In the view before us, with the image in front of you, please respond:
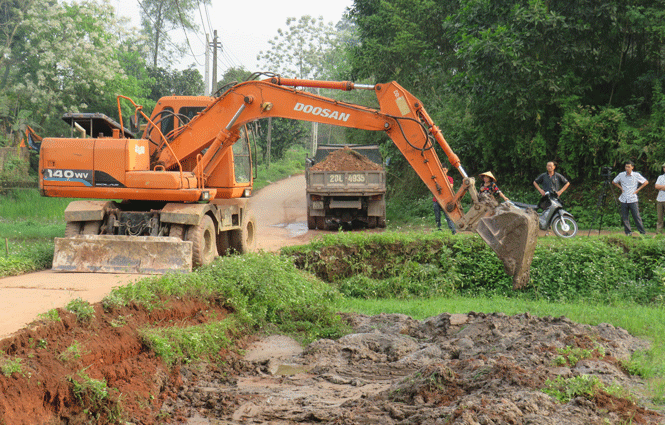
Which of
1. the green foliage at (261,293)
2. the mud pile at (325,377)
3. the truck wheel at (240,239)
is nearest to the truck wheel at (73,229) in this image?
the green foliage at (261,293)

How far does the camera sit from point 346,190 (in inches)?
683

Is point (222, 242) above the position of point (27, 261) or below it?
above

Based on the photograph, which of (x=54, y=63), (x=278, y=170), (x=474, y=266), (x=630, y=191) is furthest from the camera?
(x=278, y=170)

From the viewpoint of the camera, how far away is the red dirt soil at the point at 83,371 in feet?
14.5

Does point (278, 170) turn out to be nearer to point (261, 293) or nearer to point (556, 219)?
point (556, 219)

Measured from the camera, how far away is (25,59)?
89.0 ft

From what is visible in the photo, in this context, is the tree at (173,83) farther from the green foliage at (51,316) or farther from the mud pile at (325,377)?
the green foliage at (51,316)

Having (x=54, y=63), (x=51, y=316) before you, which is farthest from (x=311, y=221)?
(x=54, y=63)

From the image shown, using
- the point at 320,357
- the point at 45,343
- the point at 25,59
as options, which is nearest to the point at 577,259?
the point at 320,357

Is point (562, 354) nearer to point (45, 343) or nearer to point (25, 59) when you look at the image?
point (45, 343)

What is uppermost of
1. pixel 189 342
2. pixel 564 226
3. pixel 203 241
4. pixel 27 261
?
pixel 564 226

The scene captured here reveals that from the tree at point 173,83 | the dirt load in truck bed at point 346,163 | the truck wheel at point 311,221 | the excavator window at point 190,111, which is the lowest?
the truck wheel at point 311,221

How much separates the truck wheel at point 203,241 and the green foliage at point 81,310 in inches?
153

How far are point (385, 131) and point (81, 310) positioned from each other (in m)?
5.92
